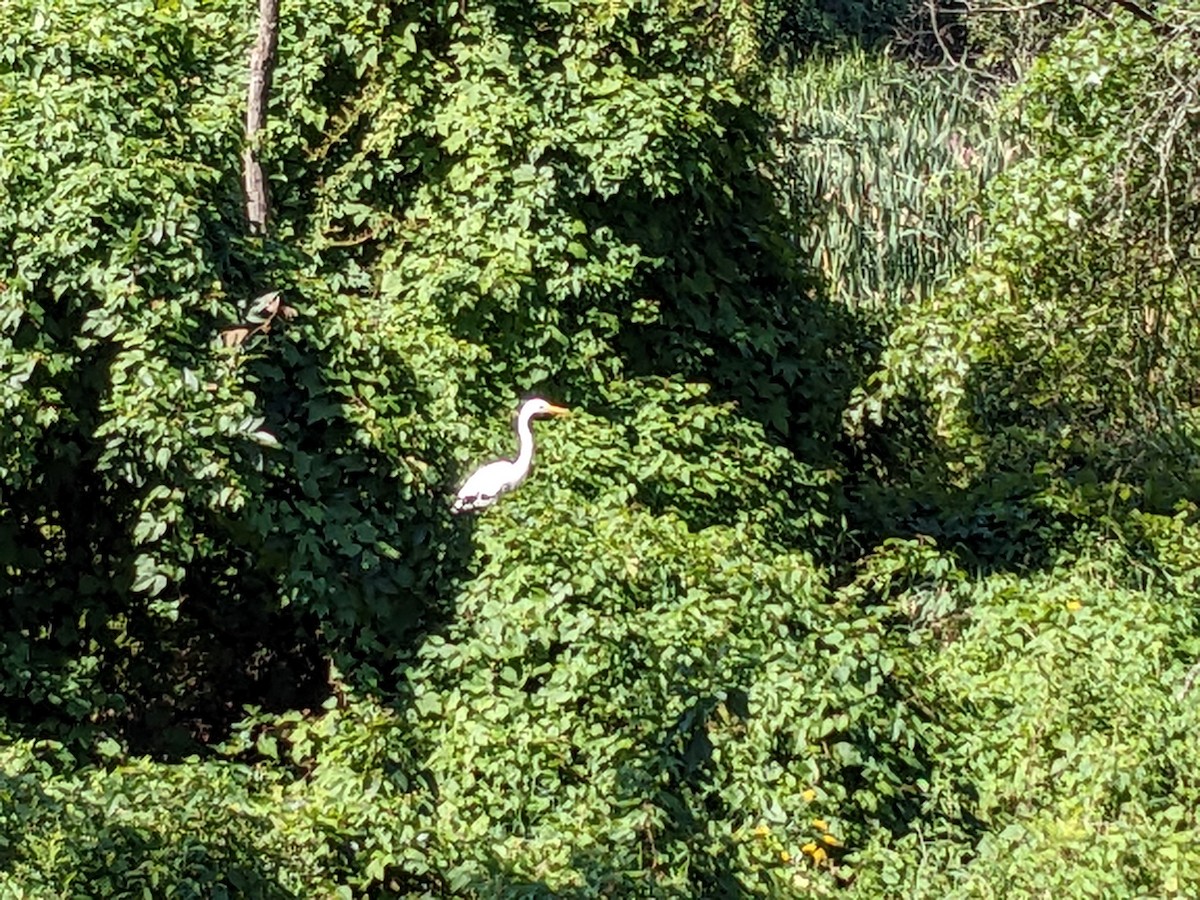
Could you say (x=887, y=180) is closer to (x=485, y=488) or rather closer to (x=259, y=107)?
(x=259, y=107)

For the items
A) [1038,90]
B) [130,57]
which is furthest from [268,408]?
[1038,90]

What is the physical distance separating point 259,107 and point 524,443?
5.85ft

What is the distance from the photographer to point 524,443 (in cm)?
776

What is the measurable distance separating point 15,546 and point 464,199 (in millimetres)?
2428

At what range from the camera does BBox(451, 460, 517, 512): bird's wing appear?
25.0 feet

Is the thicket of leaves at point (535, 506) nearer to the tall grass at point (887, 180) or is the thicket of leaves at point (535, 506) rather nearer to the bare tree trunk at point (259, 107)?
the bare tree trunk at point (259, 107)

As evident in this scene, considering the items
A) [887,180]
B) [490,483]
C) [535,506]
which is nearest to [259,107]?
[490,483]

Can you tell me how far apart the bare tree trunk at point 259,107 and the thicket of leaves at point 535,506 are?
20 cm

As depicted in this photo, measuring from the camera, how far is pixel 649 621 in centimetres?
720

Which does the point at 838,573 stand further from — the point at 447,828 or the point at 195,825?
the point at 195,825

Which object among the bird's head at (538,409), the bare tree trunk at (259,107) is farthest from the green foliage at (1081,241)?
the bare tree trunk at (259,107)

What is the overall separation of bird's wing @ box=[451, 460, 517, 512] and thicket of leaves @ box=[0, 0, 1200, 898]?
0.10 meters

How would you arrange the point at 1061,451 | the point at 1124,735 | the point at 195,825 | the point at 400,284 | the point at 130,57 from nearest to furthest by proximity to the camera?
the point at 195,825 < the point at 1124,735 < the point at 130,57 < the point at 400,284 < the point at 1061,451

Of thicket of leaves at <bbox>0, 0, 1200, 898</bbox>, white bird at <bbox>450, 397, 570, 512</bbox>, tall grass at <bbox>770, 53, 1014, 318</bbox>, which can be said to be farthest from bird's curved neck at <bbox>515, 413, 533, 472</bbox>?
tall grass at <bbox>770, 53, 1014, 318</bbox>
